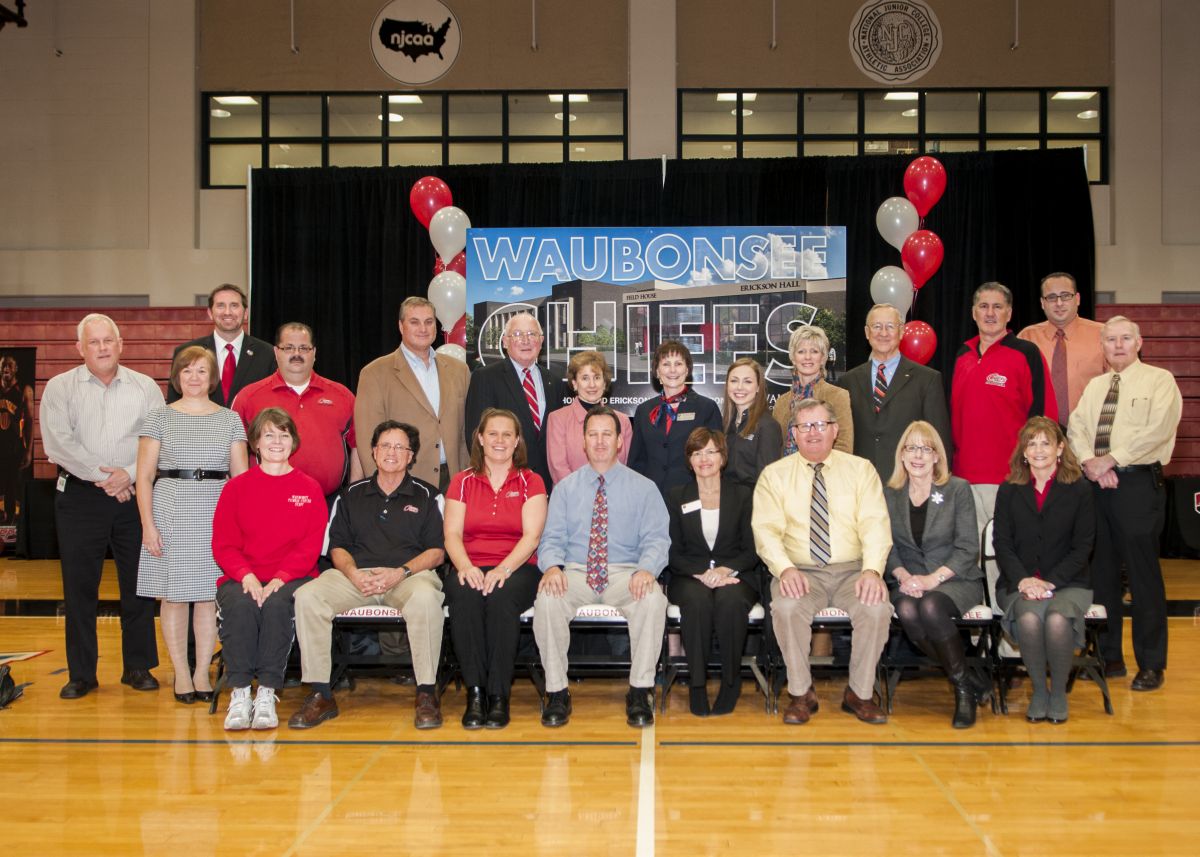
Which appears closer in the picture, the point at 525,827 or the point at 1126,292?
the point at 525,827

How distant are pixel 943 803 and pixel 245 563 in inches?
105

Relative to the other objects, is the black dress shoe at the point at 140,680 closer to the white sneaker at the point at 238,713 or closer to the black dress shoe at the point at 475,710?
the white sneaker at the point at 238,713

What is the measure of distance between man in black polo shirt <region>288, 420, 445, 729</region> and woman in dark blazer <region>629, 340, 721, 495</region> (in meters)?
0.97

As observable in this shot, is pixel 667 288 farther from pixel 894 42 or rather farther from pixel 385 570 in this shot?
pixel 385 570

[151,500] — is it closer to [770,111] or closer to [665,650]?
[665,650]

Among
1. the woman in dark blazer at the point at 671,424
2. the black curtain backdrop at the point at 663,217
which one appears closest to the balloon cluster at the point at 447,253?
the black curtain backdrop at the point at 663,217

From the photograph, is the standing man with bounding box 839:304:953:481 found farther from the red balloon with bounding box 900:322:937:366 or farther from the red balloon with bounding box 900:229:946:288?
the red balloon with bounding box 900:229:946:288

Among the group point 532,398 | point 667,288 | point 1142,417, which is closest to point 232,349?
point 532,398

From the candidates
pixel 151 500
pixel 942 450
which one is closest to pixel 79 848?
pixel 151 500

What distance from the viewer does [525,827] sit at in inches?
107

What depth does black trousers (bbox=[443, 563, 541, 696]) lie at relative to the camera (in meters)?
3.81

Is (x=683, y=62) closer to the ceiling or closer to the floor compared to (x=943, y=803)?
closer to the ceiling

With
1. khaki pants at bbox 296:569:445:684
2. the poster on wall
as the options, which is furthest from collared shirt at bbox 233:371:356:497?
the poster on wall

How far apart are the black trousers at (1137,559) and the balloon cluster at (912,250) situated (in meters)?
3.20
